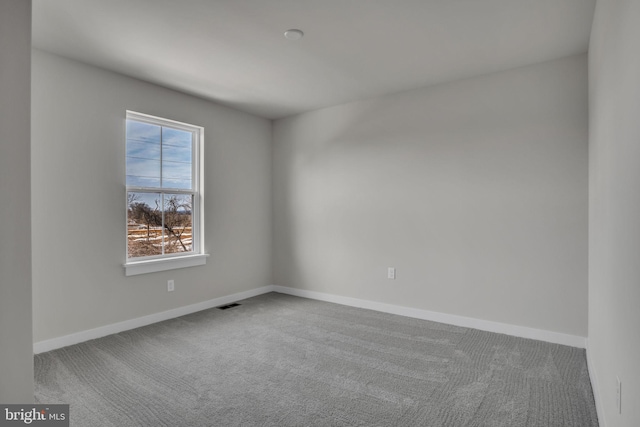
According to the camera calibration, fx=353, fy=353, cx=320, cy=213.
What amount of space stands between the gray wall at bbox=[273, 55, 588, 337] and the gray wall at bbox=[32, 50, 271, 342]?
1.34 meters

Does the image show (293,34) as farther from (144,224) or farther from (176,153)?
(144,224)

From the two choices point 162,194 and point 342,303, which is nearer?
point 162,194

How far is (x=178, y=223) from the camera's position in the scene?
402 centimetres

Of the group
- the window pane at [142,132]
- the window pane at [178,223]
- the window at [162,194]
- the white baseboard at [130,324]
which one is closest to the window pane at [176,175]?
the window at [162,194]

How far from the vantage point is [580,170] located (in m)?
2.98

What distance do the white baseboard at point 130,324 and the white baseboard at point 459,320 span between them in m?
0.96

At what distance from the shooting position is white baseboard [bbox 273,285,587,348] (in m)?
3.06

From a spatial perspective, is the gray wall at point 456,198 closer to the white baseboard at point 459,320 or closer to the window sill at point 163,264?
the white baseboard at point 459,320

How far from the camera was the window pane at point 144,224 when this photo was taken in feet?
11.7

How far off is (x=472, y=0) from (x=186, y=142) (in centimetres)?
318

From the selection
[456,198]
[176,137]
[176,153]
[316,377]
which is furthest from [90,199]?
[456,198]

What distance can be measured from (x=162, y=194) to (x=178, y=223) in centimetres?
38

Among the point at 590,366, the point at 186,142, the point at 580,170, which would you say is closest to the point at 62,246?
the point at 186,142

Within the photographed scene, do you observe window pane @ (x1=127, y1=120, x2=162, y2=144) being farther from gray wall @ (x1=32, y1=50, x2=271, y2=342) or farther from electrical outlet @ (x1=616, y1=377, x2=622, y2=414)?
electrical outlet @ (x1=616, y1=377, x2=622, y2=414)
